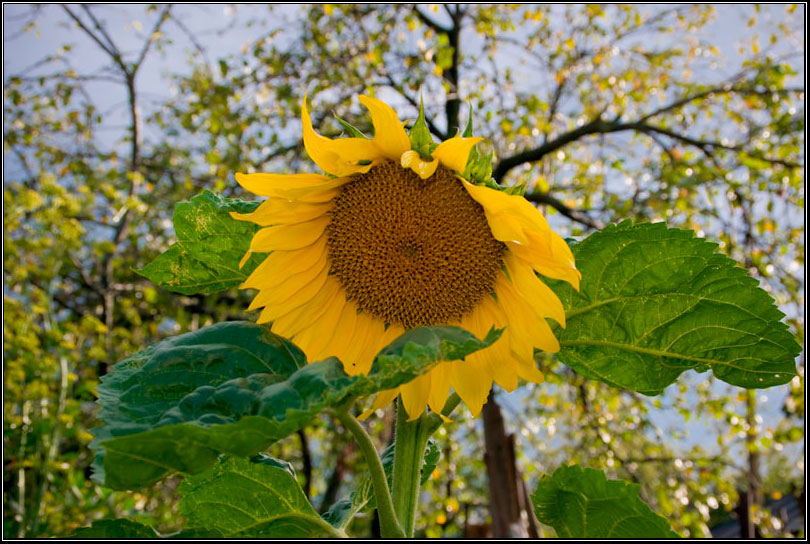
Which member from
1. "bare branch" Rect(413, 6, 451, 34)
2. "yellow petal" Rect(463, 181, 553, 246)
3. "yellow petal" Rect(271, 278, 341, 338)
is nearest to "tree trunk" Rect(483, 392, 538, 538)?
"yellow petal" Rect(271, 278, 341, 338)

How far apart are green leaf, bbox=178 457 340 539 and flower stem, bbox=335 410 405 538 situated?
10 centimetres

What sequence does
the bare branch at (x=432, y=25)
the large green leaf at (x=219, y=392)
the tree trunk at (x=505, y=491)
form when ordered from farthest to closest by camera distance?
the bare branch at (x=432, y=25)
the tree trunk at (x=505, y=491)
the large green leaf at (x=219, y=392)

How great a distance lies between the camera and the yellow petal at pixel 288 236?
2.26 ft

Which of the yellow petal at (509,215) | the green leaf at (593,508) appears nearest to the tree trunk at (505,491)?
the green leaf at (593,508)

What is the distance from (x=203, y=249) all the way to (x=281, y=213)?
108 millimetres

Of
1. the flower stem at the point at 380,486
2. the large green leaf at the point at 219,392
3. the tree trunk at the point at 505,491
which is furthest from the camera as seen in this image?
the tree trunk at the point at 505,491

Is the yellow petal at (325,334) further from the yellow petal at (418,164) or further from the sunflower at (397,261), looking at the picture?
the yellow petal at (418,164)

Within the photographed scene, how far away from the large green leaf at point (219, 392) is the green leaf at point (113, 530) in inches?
7.1

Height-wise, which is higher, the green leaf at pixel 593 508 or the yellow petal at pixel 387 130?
the yellow petal at pixel 387 130

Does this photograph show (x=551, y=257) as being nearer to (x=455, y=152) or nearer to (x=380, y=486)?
(x=455, y=152)

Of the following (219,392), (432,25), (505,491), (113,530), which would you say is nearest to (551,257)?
(219,392)

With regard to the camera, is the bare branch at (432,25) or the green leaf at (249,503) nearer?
the green leaf at (249,503)

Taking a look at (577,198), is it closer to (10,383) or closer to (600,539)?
(10,383)

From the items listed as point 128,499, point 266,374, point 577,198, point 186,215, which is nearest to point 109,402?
point 266,374
